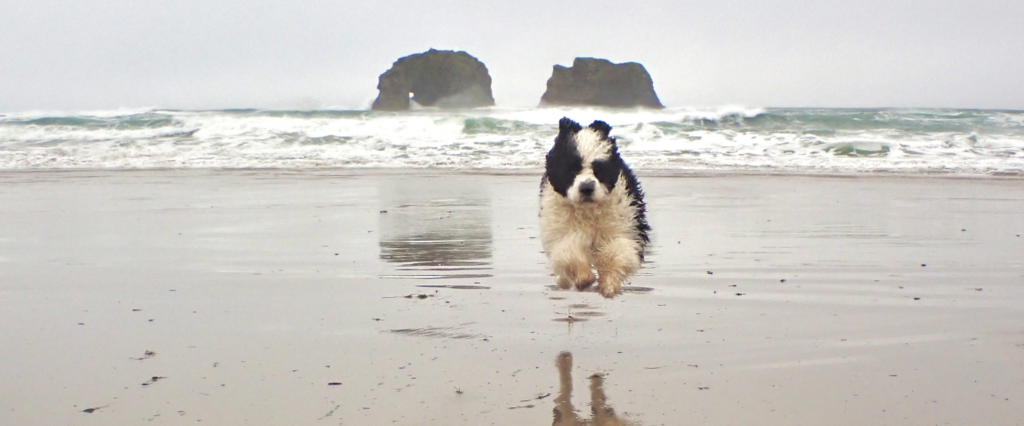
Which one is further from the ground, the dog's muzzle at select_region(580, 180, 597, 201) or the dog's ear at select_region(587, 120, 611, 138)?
the dog's ear at select_region(587, 120, 611, 138)

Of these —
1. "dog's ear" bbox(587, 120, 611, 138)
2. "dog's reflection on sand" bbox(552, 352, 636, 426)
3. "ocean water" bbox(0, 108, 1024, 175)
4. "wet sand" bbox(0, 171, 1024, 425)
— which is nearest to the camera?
"dog's reflection on sand" bbox(552, 352, 636, 426)

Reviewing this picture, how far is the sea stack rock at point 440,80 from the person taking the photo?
48312 millimetres

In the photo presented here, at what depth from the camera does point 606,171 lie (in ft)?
17.5

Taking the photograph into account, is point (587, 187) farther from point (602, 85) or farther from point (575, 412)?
point (602, 85)

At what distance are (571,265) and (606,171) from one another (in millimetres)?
602

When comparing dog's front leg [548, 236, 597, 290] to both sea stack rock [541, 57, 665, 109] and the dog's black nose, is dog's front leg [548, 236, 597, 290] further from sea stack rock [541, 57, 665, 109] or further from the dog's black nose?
sea stack rock [541, 57, 665, 109]

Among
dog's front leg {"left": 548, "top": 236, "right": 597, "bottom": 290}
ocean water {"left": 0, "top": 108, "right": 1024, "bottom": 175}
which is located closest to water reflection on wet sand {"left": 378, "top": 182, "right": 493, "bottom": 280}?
dog's front leg {"left": 548, "top": 236, "right": 597, "bottom": 290}

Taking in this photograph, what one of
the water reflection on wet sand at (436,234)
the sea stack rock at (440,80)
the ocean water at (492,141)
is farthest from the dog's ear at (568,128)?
the sea stack rock at (440,80)

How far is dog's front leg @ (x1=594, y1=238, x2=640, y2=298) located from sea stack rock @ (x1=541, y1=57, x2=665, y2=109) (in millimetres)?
40932

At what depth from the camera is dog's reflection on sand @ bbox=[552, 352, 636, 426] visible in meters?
3.38

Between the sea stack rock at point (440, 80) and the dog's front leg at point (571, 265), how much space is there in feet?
141

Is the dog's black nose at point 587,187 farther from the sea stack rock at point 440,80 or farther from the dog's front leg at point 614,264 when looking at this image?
the sea stack rock at point 440,80

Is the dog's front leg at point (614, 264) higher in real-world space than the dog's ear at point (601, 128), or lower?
lower

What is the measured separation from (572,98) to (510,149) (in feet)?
81.3
